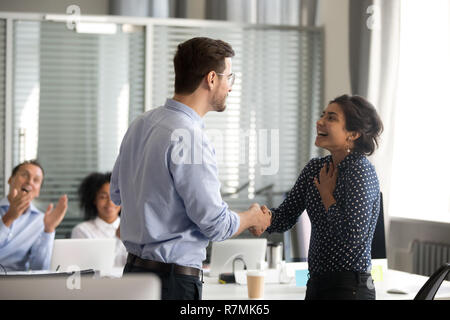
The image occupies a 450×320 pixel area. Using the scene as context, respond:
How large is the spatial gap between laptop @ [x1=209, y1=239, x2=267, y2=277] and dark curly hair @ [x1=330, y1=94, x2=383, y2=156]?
0.71 metres

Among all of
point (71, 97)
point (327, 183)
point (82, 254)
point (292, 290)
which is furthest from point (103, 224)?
point (327, 183)

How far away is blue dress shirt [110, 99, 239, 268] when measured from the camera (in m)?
1.55

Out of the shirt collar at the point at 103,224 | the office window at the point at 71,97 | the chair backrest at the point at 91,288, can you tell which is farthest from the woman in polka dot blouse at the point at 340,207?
the office window at the point at 71,97

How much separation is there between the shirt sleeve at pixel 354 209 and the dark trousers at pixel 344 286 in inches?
3.8

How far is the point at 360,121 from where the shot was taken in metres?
1.99

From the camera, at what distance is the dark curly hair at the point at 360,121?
196 centimetres

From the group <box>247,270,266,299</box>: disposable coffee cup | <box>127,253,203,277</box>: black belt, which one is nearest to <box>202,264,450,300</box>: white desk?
<box>247,270,266,299</box>: disposable coffee cup

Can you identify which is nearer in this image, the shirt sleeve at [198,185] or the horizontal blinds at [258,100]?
the shirt sleeve at [198,185]

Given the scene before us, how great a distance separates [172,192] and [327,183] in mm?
511

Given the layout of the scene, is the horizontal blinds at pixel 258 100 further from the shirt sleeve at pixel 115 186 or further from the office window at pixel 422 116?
the shirt sleeve at pixel 115 186

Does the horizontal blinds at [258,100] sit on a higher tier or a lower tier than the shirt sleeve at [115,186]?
higher
